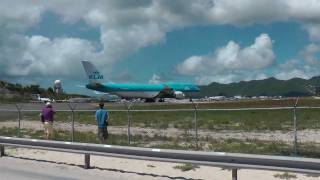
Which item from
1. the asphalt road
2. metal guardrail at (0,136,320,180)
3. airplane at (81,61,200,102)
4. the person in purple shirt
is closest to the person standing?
the person in purple shirt

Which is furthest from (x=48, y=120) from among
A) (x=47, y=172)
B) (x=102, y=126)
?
(x=47, y=172)

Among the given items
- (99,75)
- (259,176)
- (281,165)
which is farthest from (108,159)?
(99,75)

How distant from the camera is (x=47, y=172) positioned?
45.7ft

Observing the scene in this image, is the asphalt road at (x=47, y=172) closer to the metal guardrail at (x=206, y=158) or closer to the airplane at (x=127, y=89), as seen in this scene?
the metal guardrail at (x=206, y=158)

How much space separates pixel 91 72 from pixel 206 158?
81158mm

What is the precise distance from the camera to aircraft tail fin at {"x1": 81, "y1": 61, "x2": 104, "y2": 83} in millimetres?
91375

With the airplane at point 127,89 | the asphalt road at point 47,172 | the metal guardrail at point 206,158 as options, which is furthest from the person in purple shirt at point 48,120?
the airplane at point 127,89

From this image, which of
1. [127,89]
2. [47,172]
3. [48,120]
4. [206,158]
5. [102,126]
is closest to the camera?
[206,158]

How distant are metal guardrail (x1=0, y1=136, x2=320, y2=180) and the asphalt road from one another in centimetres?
45

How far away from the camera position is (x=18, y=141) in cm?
1689

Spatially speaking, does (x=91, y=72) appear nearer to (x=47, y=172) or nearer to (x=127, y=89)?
(x=127, y=89)

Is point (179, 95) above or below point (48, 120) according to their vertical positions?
above

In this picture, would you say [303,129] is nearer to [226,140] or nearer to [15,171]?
[226,140]

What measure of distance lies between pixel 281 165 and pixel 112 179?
398 centimetres
